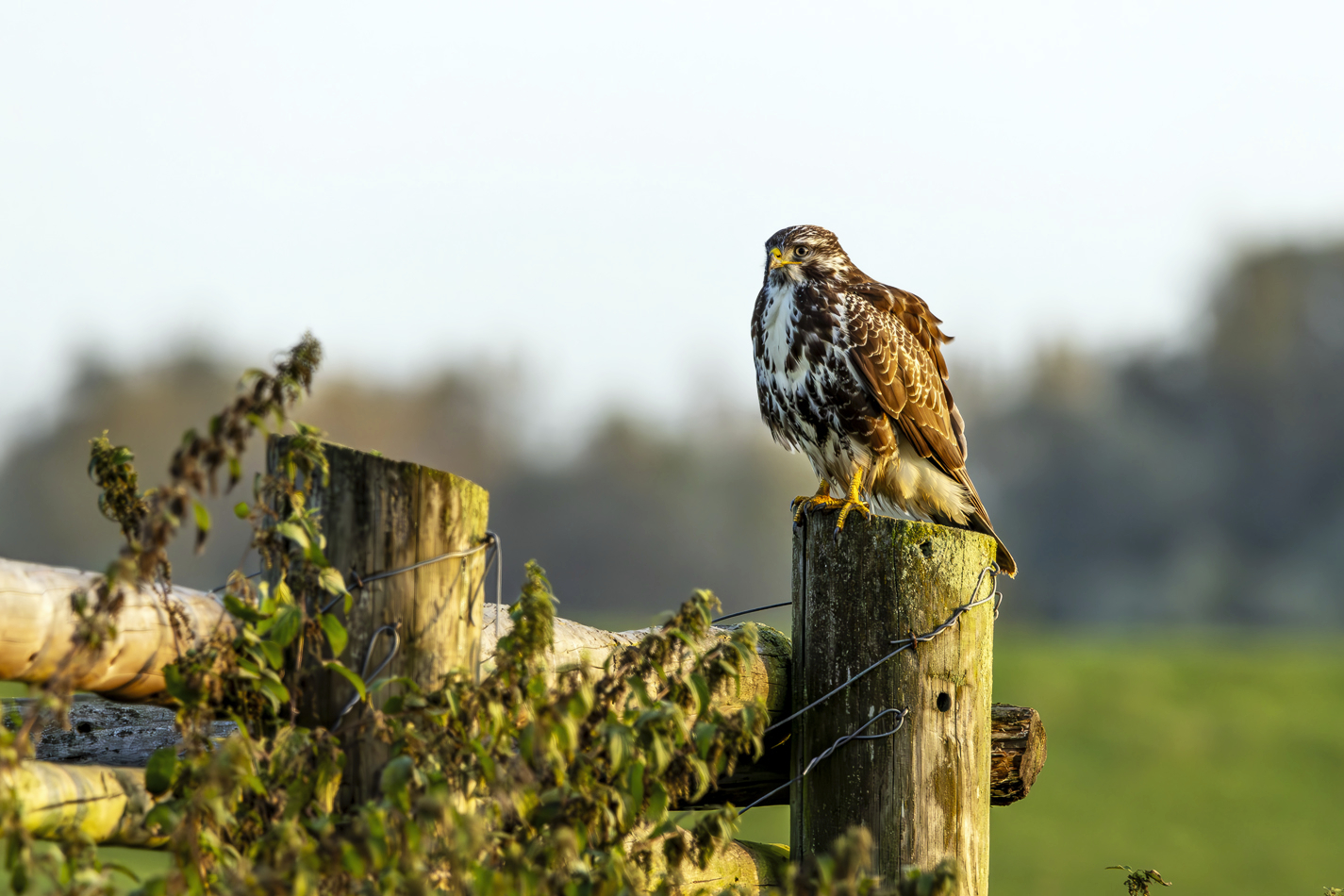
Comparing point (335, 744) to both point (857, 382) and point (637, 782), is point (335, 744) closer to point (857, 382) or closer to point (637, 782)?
point (637, 782)

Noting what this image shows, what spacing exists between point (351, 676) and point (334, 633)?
92mm

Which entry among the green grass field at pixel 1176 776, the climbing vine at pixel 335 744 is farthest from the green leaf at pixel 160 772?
the green grass field at pixel 1176 776

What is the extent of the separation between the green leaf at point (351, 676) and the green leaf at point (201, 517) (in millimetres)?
356

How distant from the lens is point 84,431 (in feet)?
167

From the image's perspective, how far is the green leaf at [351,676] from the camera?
2.33 m

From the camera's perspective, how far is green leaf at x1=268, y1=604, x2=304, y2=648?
2309 mm

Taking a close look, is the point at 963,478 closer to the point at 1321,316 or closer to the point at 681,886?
the point at 681,886

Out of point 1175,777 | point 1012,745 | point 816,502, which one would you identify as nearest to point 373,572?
point 1012,745

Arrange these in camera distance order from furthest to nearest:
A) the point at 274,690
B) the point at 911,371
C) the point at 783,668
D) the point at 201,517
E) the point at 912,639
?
1. the point at 911,371
2. the point at 783,668
3. the point at 912,639
4. the point at 274,690
5. the point at 201,517

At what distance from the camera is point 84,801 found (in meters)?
2.28

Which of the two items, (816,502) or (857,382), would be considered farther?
(857,382)

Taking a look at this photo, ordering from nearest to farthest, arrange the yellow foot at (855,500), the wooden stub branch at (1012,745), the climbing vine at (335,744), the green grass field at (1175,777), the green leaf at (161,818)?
the climbing vine at (335,744)
the green leaf at (161,818)
the wooden stub branch at (1012,745)
the yellow foot at (855,500)
the green grass field at (1175,777)

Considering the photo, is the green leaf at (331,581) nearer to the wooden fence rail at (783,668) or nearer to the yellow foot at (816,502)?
the wooden fence rail at (783,668)

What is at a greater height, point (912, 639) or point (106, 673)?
point (912, 639)
